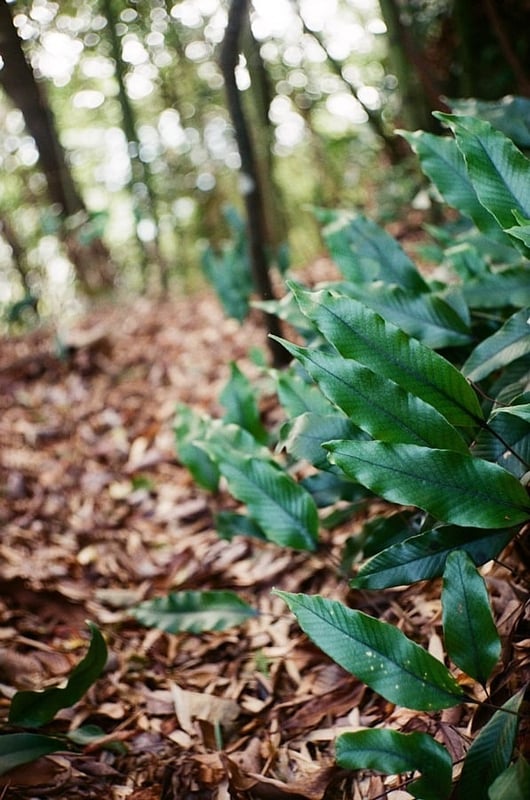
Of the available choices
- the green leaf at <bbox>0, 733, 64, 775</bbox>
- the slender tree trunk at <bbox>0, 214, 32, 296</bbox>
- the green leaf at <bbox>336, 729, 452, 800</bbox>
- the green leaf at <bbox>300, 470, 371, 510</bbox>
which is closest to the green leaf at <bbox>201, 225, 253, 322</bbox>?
the green leaf at <bbox>300, 470, 371, 510</bbox>

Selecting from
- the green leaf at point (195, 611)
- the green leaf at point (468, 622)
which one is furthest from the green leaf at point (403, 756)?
the green leaf at point (195, 611)

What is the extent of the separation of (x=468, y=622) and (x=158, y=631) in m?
0.84

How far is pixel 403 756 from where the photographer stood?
2.76 feet

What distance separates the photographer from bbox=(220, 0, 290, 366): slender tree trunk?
1896mm

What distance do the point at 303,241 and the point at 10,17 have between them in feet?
16.2

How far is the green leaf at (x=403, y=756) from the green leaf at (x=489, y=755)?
2 cm

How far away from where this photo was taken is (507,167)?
1.08 m

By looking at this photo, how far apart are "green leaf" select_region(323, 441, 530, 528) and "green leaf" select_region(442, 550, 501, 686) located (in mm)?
75

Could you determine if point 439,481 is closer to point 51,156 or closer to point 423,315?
point 423,315

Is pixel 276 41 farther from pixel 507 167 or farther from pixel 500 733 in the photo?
pixel 500 733

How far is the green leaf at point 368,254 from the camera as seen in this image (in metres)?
1.46

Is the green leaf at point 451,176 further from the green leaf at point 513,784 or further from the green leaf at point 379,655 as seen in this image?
the green leaf at point 513,784

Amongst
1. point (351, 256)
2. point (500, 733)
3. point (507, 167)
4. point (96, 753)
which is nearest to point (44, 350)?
point (351, 256)

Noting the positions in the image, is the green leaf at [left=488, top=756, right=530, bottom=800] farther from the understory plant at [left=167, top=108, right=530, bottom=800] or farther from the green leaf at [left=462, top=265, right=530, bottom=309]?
the green leaf at [left=462, top=265, right=530, bottom=309]
